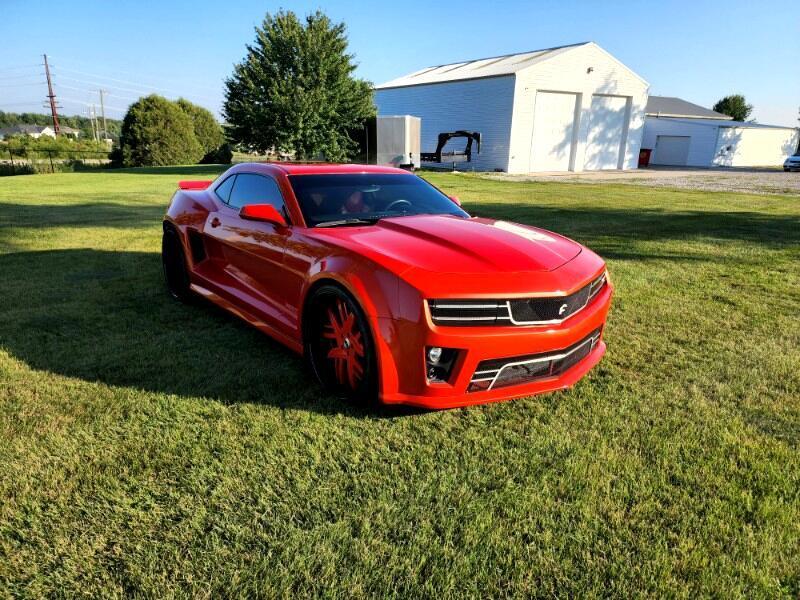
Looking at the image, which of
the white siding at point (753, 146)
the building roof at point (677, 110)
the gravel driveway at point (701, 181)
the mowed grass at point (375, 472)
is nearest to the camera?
the mowed grass at point (375, 472)

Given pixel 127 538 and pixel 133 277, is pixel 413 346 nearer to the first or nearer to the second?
pixel 127 538

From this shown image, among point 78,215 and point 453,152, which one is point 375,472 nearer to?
point 78,215

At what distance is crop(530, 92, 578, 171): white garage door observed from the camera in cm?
2942

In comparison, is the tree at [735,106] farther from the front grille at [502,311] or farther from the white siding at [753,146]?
the front grille at [502,311]

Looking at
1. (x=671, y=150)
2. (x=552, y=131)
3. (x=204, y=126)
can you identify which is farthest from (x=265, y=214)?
(x=671, y=150)

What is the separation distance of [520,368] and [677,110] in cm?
6210

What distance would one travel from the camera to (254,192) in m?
4.03

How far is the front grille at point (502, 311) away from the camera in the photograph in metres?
2.52

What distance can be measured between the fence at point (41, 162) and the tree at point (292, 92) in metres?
12.1

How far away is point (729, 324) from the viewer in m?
4.50

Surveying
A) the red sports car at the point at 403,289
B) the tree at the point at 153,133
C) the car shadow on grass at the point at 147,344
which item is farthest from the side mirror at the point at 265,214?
the tree at the point at 153,133

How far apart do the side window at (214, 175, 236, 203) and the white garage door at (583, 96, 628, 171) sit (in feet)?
101

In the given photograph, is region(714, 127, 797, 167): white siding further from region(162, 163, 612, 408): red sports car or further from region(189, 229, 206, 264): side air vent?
region(189, 229, 206, 264): side air vent

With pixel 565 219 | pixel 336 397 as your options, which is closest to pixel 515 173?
pixel 565 219
